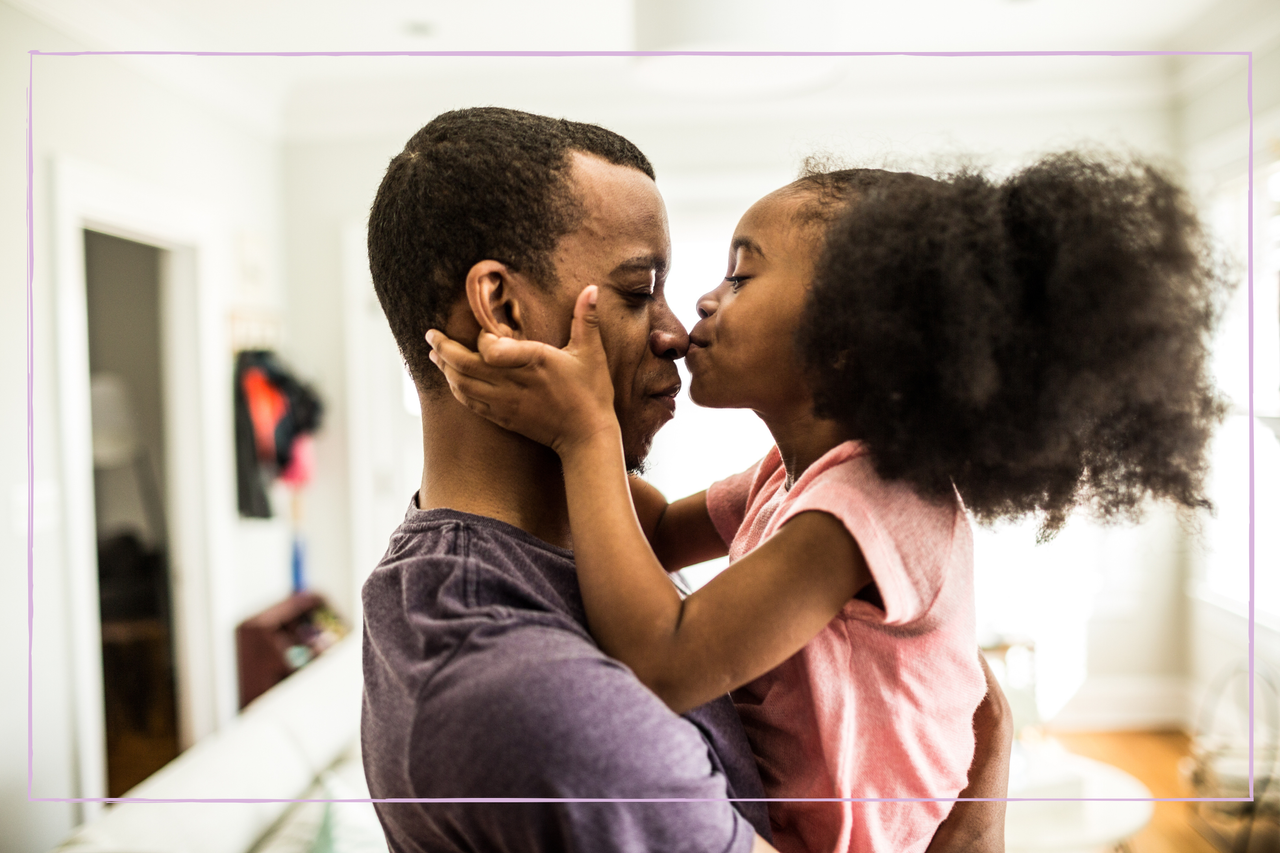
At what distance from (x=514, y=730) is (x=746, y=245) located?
417mm

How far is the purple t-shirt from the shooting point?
0.47 m

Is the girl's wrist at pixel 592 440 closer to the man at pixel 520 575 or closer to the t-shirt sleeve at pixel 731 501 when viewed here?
the man at pixel 520 575

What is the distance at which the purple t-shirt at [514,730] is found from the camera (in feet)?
1.55

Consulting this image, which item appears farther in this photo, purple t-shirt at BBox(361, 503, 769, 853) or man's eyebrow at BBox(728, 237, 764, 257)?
man's eyebrow at BBox(728, 237, 764, 257)

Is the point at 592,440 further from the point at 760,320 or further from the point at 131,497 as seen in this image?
the point at 131,497

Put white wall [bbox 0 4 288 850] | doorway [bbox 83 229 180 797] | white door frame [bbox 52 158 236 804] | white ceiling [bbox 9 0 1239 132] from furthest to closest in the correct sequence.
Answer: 1. doorway [bbox 83 229 180 797]
2. white door frame [bbox 52 158 236 804]
3. white wall [bbox 0 4 288 850]
4. white ceiling [bbox 9 0 1239 132]

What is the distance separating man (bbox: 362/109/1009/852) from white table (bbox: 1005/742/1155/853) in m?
1.49

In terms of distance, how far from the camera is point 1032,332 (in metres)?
0.49

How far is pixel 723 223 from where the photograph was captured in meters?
0.71

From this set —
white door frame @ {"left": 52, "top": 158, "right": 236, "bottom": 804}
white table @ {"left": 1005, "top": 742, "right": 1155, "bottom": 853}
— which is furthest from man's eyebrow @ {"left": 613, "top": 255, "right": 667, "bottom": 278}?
white door frame @ {"left": 52, "top": 158, "right": 236, "bottom": 804}

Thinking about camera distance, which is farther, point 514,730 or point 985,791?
point 985,791

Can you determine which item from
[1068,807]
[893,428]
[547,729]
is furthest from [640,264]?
[1068,807]

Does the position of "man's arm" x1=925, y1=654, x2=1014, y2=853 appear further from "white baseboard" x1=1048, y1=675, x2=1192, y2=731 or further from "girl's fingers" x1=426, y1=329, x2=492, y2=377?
"white baseboard" x1=1048, y1=675, x2=1192, y2=731

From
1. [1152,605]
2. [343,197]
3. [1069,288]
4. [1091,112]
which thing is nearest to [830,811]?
[1069,288]
